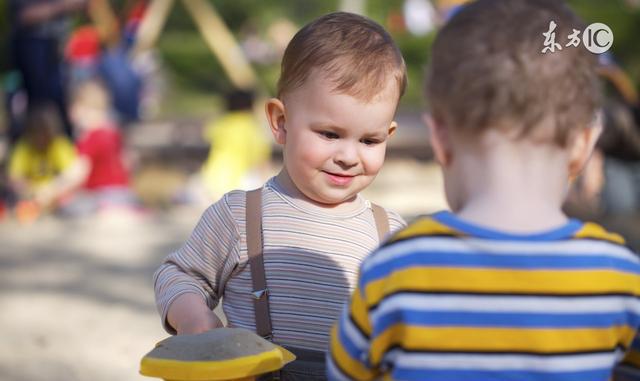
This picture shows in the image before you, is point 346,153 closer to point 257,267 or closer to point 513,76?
point 257,267

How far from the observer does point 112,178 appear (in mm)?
7934

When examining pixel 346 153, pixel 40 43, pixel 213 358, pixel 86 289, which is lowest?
pixel 86 289

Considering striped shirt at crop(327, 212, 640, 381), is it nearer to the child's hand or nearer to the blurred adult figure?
the child's hand

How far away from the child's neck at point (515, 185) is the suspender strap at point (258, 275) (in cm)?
80

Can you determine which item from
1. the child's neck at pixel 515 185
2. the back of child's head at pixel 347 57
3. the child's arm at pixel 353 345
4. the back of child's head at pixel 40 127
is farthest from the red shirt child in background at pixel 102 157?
the child's neck at pixel 515 185

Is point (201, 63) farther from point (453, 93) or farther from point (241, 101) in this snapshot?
point (453, 93)

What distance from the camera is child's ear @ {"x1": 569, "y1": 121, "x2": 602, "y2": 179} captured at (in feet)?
4.99

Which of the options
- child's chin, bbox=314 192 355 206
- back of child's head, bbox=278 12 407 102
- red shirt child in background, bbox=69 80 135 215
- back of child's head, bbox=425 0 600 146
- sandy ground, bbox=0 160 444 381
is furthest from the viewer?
red shirt child in background, bbox=69 80 135 215

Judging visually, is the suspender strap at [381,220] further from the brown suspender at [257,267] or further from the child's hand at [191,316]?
the child's hand at [191,316]

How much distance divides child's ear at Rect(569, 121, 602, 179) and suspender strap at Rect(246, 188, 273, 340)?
841mm

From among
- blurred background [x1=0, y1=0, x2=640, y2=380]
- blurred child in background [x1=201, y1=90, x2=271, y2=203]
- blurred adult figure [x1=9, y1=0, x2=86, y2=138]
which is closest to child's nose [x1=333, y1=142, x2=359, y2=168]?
blurred background [x1=0, y1=0, x2=640, y2=380]

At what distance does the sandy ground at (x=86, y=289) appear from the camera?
4168 mm

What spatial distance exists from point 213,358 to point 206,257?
0.50 meters

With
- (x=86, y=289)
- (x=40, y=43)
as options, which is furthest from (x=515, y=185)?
(x=40, y=43)
